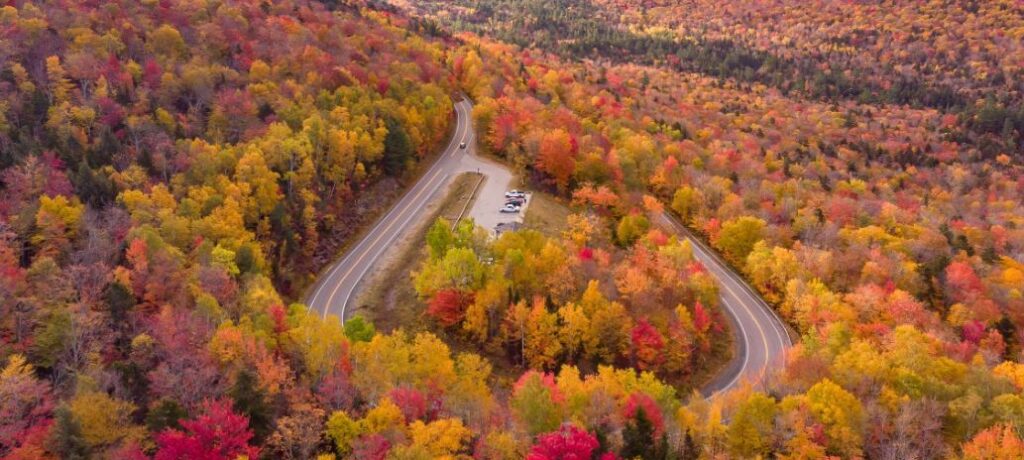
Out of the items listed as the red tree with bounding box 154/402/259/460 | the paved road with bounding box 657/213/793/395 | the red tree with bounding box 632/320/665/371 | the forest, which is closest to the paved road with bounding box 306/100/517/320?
the forest

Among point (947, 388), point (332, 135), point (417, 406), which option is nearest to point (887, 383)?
point (947, 388)

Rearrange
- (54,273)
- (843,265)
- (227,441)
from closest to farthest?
(227,441), (54,273), (843,265)

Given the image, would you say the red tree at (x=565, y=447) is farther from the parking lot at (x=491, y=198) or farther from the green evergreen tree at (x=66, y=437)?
the parking lot at (x=491, y=198)

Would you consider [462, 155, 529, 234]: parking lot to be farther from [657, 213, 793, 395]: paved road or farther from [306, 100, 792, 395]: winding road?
[657, 213, 793, 395]: paved road

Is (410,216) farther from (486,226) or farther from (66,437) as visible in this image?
(66,437)

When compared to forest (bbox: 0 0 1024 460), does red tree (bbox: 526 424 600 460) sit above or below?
above

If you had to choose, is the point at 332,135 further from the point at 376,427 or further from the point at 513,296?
the point at 376,427

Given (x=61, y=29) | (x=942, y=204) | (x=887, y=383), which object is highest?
(x=61, y=29)
